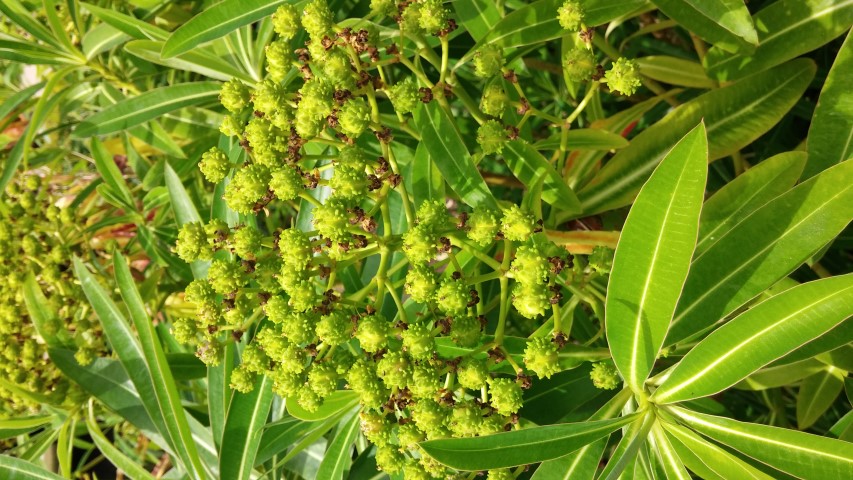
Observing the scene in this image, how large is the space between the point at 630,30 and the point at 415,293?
1730mm

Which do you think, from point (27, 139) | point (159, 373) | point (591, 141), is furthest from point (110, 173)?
point (591, 141)

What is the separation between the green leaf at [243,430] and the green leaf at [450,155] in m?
0.69

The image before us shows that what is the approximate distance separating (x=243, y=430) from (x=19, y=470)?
0.76m

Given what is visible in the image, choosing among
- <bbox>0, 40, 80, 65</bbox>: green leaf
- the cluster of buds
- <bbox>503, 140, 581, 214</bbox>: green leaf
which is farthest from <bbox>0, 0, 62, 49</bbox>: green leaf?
<bbox>503, 140, 581, 214</bbox>: green leaf

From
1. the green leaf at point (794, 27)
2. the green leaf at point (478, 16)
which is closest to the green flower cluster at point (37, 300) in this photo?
the green leaf at point (478, 16)

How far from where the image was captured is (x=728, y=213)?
4.87 feet

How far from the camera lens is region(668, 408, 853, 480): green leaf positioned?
1164 mm

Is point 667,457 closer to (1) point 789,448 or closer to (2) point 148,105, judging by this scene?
(1) point 789,448

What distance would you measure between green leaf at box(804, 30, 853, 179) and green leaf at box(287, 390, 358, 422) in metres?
1.11

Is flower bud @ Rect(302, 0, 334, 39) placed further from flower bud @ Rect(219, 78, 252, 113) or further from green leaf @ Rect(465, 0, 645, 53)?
green leaf @ Rect(465, 0, 645, 53)

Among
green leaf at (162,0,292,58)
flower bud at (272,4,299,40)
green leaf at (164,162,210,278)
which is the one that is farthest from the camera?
green leaf at (164,162,210,278)

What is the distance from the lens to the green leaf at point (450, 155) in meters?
1.46

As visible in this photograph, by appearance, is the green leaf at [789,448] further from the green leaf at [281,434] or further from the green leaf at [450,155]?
the green leaf at [281,434]

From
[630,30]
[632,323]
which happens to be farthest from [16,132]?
[632,323]
